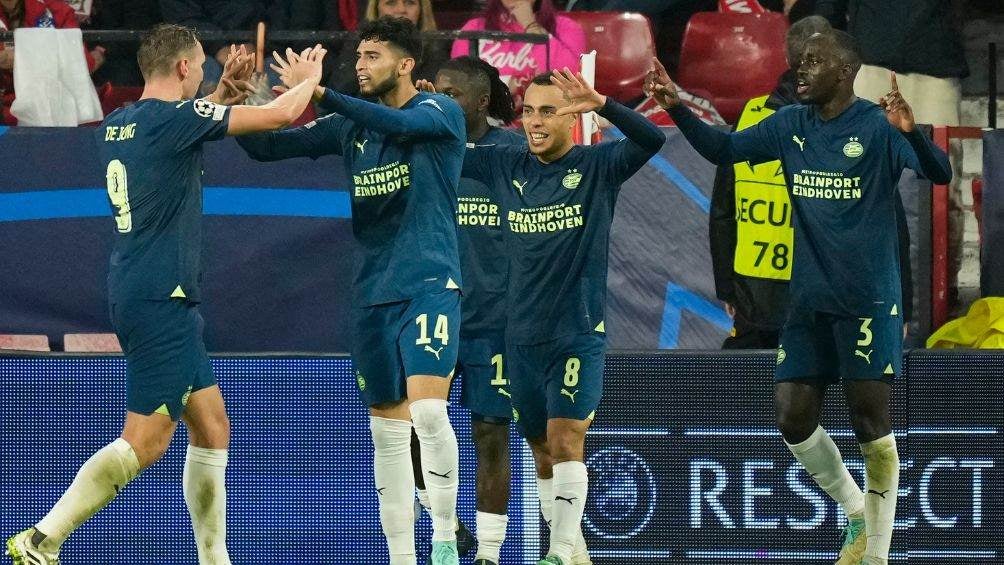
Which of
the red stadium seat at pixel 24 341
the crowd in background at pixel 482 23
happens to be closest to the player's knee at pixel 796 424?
the crowd in background at pixel 482 23

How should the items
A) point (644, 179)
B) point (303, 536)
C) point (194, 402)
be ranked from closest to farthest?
1. point (194, 402)
2. point (303, 536)
3. point (644, 179)

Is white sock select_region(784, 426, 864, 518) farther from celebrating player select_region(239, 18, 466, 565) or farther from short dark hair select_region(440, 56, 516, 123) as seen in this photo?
short dark hair select_region(440, 56, 516, 123)

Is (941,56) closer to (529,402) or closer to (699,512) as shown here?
(699,512)

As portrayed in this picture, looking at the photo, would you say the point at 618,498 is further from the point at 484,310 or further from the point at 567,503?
the point at 484,310

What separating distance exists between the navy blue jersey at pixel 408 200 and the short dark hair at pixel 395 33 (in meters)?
0.22

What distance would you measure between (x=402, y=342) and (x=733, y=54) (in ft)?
16.5

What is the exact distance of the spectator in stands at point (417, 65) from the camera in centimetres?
957

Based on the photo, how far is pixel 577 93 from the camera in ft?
25.3

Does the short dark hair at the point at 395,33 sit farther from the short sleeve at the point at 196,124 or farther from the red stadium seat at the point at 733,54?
the red stadium seat at the point at 733,54

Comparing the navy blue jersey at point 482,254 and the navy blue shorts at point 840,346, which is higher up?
the navy blue jersey at point 482,254

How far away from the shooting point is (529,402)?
316 inches

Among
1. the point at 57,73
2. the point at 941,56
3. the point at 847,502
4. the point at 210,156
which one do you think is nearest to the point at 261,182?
the point at 210,156

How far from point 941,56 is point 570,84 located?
14.0 feet

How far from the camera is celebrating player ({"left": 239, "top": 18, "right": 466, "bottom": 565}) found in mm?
7453
